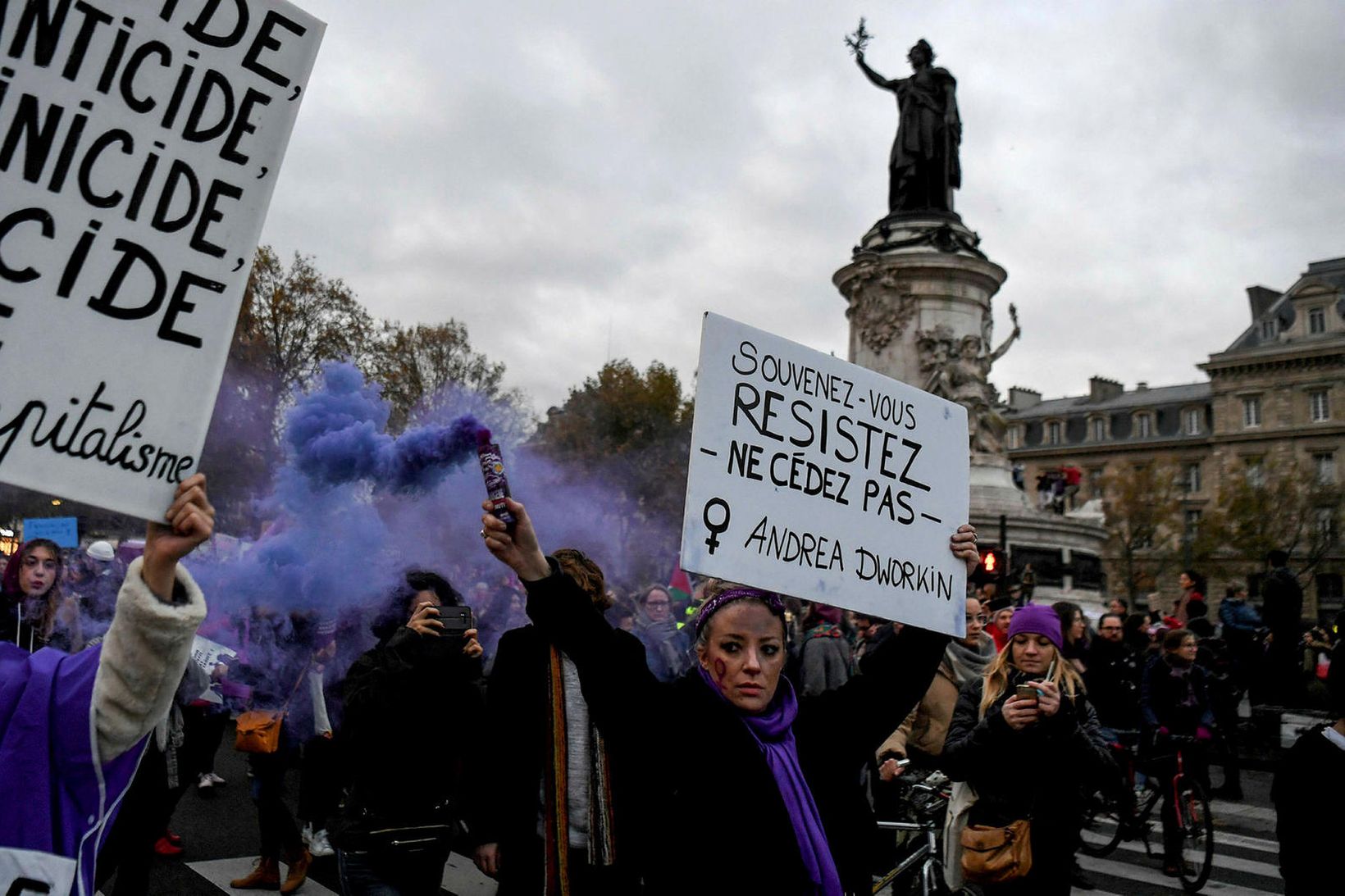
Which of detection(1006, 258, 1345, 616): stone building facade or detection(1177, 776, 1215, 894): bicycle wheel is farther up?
detection(1006, 258, 1345, 616): stone building facade

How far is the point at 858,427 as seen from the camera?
337cm

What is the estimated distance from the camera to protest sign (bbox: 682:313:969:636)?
2.96 m

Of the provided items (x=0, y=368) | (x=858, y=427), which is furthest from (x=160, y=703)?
(x=858, y=427)

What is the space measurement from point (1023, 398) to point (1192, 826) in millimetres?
71298

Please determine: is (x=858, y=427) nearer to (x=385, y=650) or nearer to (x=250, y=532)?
(x=385, y=650)

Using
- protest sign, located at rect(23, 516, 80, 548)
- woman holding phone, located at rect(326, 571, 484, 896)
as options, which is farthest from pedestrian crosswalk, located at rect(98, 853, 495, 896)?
protest sign, located at rect(23, 516, 80, 548)

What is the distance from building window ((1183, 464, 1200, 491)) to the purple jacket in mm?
65530

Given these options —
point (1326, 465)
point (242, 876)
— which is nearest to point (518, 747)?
point (242, 876)

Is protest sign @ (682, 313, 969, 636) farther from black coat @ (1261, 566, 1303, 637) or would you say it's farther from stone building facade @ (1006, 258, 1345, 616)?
stone building facade @ (1006, 258, 1345, 616)

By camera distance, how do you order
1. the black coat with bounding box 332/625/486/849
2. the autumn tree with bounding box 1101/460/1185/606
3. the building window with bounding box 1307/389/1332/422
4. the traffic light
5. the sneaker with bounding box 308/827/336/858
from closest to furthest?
the black coat with bounding box 332/625/486/849
the sneaker with bounding box 308/827/336/858
the traffic light
the autumn tree with bounding box 1101/460/1185/606
the building window with bounding box 1307/389/1332/422

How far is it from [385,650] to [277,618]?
374 centimetres

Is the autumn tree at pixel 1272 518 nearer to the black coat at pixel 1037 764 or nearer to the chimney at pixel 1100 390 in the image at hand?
the chimney at pixel 1100 390

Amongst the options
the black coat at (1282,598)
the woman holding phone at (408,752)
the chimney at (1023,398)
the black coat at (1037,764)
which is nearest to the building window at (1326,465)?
the chimney at (1023,398)

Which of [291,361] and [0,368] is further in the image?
[291,361]
